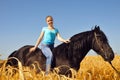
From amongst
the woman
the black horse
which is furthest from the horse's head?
the woman

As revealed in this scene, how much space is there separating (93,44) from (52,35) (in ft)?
4.90

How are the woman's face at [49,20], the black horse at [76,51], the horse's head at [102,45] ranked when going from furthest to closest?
the horse's head at [102,45] → the black horse at [76,51] → the woman's face at [49,20]

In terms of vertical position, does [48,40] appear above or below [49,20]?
below

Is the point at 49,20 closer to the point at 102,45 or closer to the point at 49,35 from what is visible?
the point at 49,35

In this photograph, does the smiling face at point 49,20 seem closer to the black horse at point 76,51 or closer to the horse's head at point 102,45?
the black horse at point 76,51

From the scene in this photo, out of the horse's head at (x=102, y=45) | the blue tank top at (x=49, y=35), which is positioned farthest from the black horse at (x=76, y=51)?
the blue tank top at (x=49, y=35)

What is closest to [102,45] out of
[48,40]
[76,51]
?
[76,51]

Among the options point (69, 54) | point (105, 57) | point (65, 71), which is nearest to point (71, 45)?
point (69, 54)

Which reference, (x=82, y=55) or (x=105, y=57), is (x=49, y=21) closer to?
(x=82, y=55)

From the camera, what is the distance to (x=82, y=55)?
7.68 meters

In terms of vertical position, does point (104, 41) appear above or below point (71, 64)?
above

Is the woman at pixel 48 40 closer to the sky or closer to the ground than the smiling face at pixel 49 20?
closer to the ground

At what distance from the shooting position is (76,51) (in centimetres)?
755

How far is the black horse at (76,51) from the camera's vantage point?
7480 mm
